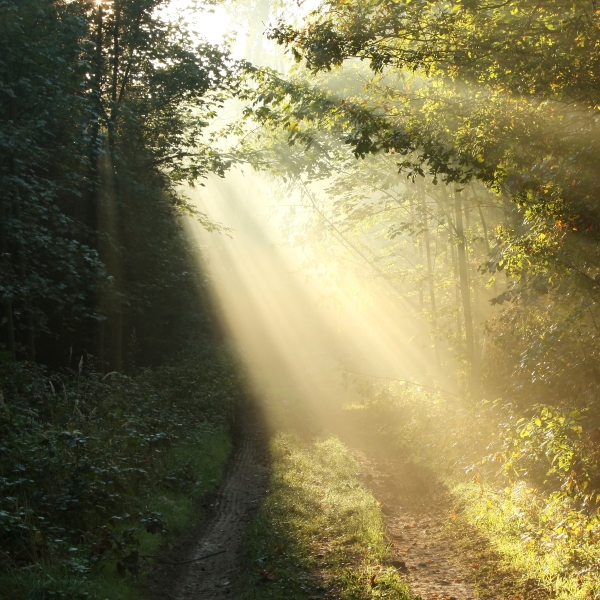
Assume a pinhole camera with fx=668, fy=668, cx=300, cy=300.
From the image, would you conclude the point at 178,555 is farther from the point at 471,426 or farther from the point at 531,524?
the point at 471,426

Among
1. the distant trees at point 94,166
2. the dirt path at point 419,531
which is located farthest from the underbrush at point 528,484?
the distant trees at point 94,166

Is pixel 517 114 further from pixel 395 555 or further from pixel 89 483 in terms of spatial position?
pixel 89 483

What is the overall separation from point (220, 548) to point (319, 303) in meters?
12.4

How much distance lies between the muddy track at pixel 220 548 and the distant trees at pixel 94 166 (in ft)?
15.2

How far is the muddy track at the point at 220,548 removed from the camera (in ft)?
24.7

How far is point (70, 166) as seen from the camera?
15.8m

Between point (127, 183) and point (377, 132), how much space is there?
39.4 ft

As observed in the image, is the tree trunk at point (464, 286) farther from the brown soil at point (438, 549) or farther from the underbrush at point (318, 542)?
the underbrush at point (318, 542)

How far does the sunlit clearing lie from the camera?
29.5 m

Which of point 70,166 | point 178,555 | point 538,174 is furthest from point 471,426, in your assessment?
point 70,166

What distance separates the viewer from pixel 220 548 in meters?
9.04

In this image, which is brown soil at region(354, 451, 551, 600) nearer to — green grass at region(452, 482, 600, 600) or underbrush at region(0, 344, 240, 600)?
green grass at region(452, 482, 600, 600)

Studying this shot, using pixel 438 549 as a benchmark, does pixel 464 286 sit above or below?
above

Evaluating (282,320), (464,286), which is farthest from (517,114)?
(282,320)
